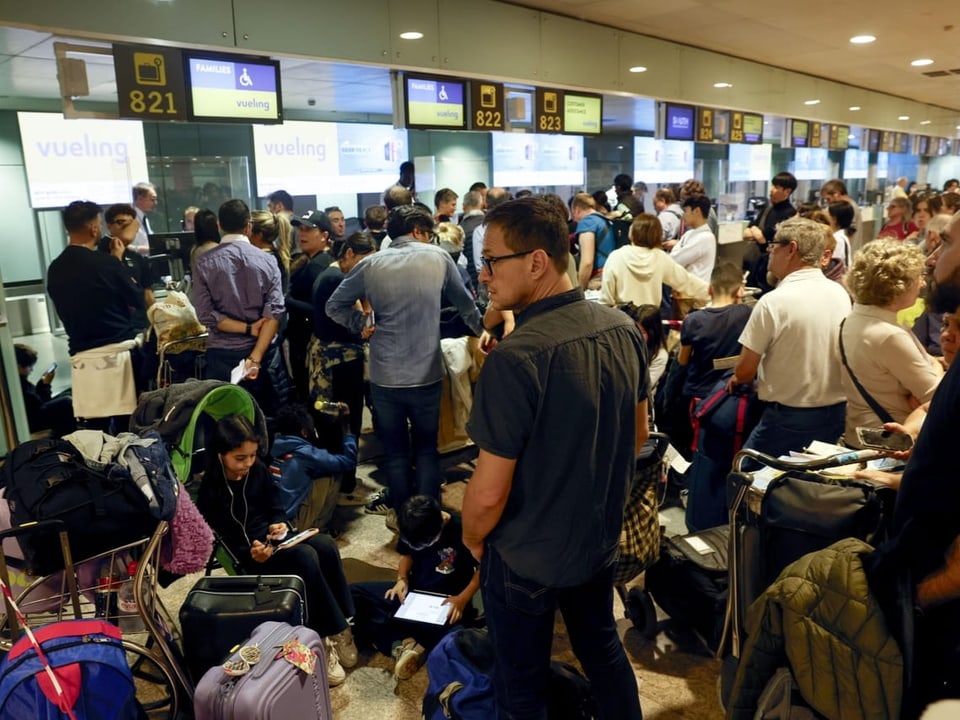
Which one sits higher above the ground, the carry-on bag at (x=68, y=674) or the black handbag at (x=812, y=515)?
the black handbag at (x=812, y=515)

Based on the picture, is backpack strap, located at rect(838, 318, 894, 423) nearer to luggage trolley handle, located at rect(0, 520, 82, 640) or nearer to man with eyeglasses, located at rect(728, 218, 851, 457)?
man with eyeglasses, located at rect(728, 218, 851, 457)

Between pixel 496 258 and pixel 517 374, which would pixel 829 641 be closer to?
pixel 517 374

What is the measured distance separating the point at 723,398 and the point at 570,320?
1838mm

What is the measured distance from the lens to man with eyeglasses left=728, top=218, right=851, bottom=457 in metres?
2.96

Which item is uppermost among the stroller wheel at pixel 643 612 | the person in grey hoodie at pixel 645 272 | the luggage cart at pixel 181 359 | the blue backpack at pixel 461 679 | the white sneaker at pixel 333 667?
the person in grey hoodie at pixel 645 272

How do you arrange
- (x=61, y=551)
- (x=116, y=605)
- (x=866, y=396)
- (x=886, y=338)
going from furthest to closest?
(x=866, y=396) < (x=886, y=338) < (x=116, y=605) < (x=61, y=551)

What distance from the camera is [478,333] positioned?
393 cm

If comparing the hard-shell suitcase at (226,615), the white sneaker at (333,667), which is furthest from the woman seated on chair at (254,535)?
the hard-shell suitcase at (226,615)

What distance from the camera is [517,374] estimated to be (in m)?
1.74

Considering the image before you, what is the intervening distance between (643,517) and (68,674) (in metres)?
1.79

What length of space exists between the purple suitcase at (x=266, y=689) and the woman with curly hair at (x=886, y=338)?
82.6 inches

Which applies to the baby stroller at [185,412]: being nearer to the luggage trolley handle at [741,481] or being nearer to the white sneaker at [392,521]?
the white sneaker at [392,521]

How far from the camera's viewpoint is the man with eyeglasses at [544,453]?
5.81ft

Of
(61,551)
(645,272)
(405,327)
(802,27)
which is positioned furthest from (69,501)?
(802,27)
